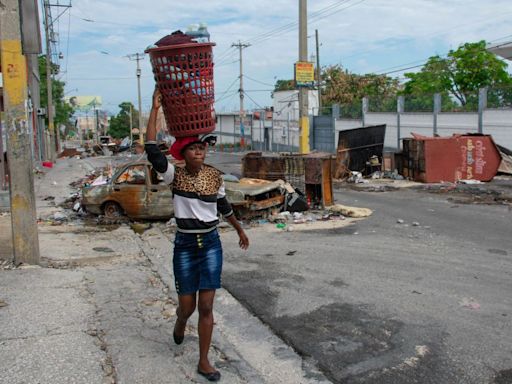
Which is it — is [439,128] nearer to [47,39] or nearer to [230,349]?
[230,349]

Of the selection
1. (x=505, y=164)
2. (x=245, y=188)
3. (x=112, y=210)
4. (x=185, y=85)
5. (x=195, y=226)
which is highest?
(x=185, y=85)

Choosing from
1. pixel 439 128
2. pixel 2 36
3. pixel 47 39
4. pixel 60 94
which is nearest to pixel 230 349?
pixel 2 36

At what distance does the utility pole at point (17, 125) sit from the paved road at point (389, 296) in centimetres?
265

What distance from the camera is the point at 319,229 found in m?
10.7

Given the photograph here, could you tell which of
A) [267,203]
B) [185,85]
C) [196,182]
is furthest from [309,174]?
[185,85]

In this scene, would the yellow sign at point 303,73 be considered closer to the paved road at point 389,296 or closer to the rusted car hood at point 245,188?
the rusted car hood at point 245,188

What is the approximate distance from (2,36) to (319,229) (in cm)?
652

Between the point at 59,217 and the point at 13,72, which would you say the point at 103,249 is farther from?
the point at 59,217

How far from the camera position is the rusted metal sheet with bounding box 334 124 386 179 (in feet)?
65.8

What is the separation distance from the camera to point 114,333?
469cm

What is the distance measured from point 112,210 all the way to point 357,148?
11.3 meters

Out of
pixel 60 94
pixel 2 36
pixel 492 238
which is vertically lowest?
pixel 492 238

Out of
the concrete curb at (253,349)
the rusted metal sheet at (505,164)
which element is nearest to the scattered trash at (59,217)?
the concrete curb at (253,349)

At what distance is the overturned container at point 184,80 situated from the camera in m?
3.84
